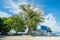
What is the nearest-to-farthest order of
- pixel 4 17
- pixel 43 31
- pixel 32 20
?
pixel 32 20 → pixel 4 17 → pixel 43 31

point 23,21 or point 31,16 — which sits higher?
point 31,16

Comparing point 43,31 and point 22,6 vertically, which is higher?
point 22,6

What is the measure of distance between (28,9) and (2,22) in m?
3.69

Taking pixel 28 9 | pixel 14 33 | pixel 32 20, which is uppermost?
pixel 28 9

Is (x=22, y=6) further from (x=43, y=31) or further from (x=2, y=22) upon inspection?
(x=43, y=31)

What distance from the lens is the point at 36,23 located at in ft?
55.8

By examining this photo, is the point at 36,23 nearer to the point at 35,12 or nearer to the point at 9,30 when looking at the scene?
the point at 35,12

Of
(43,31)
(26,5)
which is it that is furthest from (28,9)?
(43,31)

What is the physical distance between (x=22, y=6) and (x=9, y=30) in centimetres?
344

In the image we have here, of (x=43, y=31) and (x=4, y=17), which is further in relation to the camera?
(x=43, y=31)

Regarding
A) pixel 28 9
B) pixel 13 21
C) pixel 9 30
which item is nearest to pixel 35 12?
pixel 28 9

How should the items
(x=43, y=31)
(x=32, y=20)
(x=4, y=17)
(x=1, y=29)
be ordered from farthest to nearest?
1. (x=43, y=31)
2. (x=4, y=17)
3. (x=1, y=29)
4. (x=32, y=20)

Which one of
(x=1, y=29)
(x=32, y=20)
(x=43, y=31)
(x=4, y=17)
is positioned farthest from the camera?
(x=43, y=31)

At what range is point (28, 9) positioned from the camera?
1706cm
